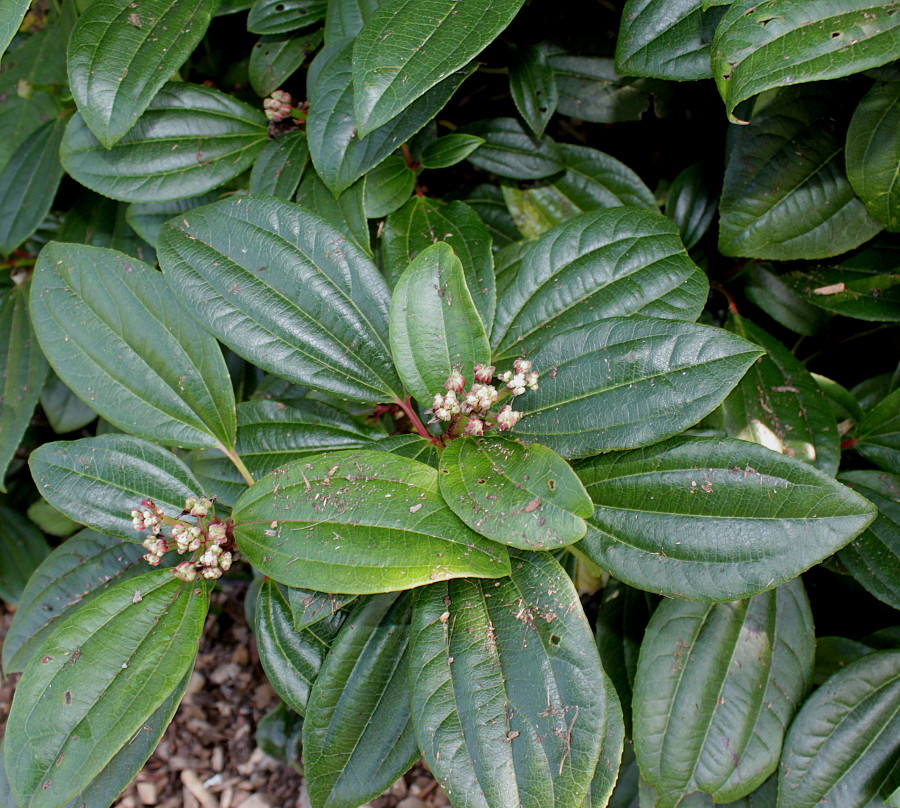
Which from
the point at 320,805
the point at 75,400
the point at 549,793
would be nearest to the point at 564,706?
the point at 549,793

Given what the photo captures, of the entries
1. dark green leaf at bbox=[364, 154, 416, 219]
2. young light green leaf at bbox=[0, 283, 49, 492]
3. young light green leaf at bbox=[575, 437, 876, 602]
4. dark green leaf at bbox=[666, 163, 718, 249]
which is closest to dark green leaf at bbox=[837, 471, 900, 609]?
young light green leaf at bbox=[575, 437, 876, 602]

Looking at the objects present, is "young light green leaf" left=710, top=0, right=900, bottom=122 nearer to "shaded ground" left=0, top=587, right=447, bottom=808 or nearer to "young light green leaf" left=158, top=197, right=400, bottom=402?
"young light green leaf" left=158, top=197, right=400, bottom=402

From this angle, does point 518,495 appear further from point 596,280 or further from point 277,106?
point 277,106

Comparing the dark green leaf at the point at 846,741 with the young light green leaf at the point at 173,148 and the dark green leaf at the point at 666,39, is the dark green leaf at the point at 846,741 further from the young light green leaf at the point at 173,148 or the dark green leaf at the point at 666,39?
the young light green leaf at the point at 173,148

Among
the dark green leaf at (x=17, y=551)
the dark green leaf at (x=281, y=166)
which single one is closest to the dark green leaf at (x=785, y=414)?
the dark green leaf at (x=281, y=166)

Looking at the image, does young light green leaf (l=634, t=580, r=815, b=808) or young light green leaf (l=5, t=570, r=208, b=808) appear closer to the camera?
young light green leaf (l=5, t=570, r=208, b=808)

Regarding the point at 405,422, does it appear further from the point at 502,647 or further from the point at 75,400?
the point at 75,400
